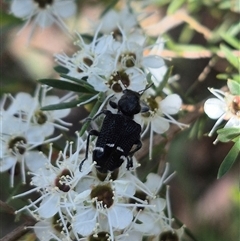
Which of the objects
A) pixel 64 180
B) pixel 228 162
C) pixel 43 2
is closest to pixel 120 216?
pixel 64 180

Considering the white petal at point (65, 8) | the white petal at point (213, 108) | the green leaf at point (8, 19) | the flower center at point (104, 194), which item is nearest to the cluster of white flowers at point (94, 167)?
the flower center at point (104, 194)

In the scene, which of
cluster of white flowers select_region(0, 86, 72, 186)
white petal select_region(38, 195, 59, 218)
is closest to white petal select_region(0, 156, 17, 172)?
cluster of white flowers select_region(0, 86, 72, 186)

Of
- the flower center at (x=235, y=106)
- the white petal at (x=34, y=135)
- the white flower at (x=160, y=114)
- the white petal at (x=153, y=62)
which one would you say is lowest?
the white petal at (x=34, y=135)

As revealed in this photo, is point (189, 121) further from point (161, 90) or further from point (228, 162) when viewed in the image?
point (228, 162)

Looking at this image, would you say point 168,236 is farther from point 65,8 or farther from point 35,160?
point 65,8

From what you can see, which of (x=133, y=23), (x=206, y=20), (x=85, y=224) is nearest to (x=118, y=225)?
(x=85, y=224)

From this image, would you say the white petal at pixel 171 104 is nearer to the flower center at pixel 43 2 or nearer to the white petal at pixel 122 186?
the white petal at pixel 122 186
